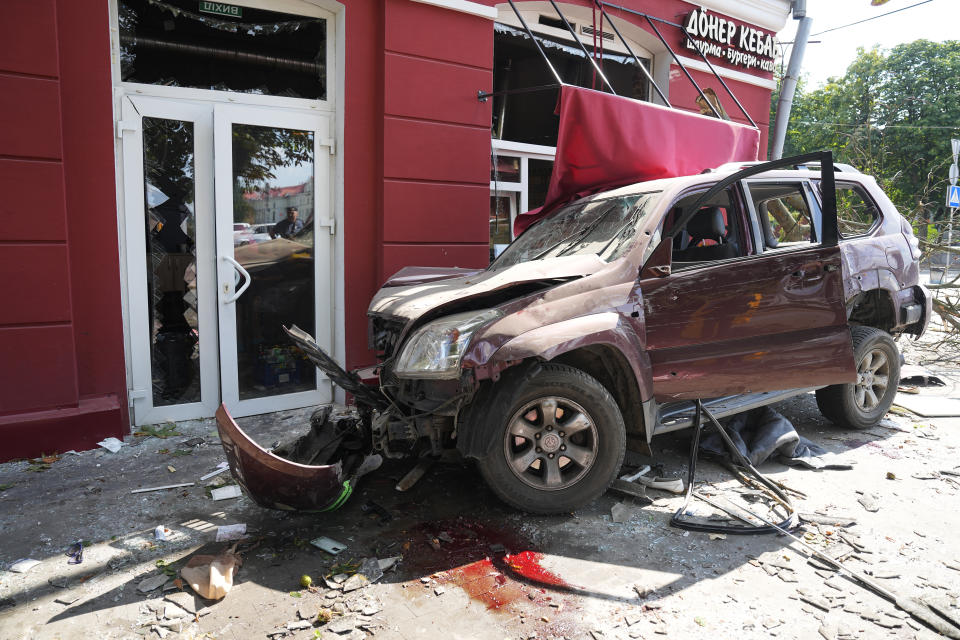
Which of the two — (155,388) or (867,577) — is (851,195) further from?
(155,388)

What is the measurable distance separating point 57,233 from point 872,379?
6.65 m

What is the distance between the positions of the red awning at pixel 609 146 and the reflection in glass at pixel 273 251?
2072 mm

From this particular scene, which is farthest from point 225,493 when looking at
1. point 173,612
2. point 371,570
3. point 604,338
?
point 604,338

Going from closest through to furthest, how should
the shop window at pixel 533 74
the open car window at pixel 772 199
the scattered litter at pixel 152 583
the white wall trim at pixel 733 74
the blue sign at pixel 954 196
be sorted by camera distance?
1. the scattered litter at pixel 152 583
2. the open car window at pixel 772 199
3. the shop window at pixel 533 74
4. the white wall trim at pixel 733 74
5. the blue sign at pixel 954 196

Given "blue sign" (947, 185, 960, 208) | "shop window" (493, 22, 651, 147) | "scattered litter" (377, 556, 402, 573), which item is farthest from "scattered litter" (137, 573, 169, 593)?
"blue sign" (947, 185, 960, 208)

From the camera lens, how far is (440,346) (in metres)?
3.35

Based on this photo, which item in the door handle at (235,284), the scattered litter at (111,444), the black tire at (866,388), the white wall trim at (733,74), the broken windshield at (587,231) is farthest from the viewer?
the white wall trim at (733,74)

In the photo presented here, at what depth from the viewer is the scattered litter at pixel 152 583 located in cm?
296

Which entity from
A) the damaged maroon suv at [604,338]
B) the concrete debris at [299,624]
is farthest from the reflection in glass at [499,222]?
the concrete debris at [299,624]

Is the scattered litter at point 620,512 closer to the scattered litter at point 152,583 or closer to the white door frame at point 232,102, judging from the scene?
the scattered litter at point 152,583

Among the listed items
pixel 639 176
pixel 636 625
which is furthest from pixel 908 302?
pixel 636 625

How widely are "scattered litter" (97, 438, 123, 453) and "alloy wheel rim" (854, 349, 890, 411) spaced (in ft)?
19.7

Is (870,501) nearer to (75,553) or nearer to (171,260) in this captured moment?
(75,553)

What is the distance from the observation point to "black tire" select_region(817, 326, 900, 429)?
5.21 m
